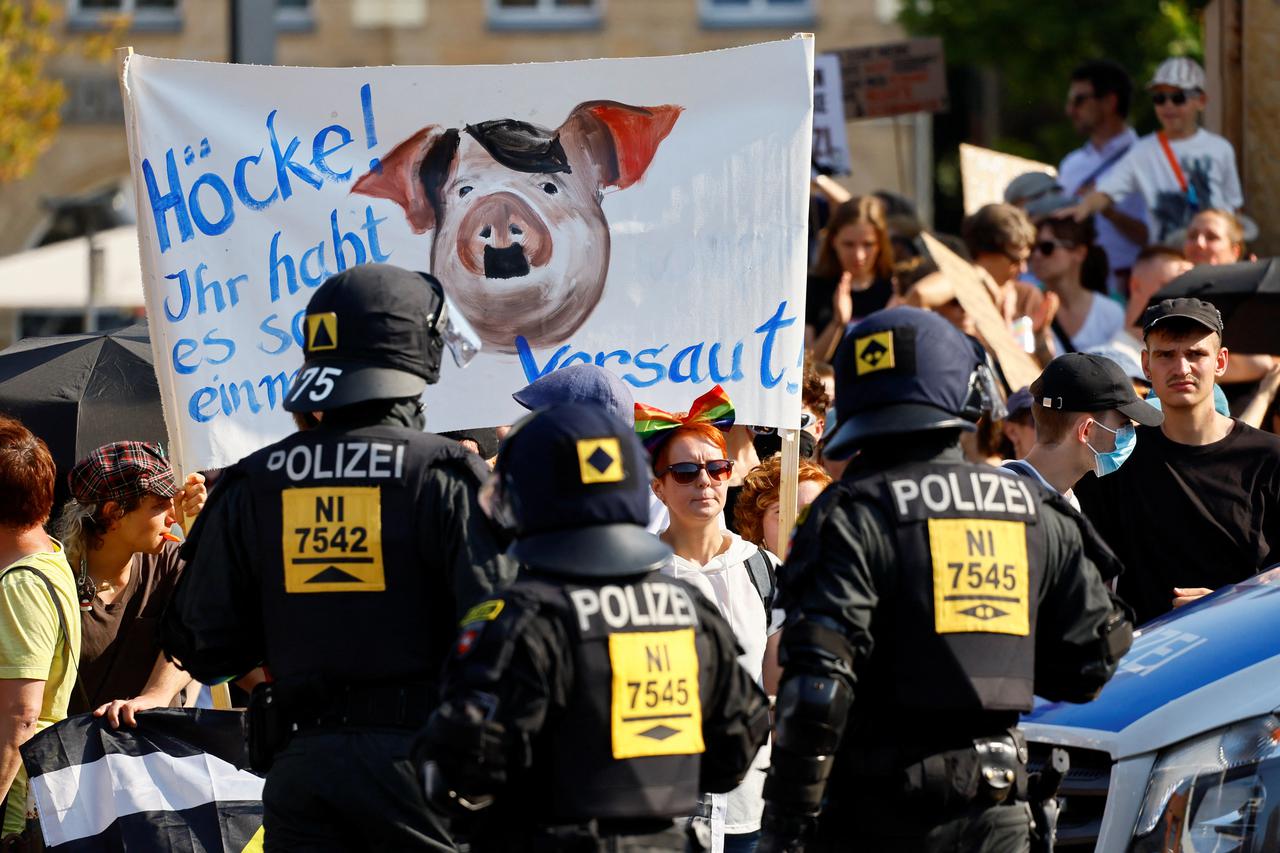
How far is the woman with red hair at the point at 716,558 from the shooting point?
17.3 feet

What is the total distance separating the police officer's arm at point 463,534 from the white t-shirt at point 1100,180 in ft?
23.4

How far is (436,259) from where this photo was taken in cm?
646

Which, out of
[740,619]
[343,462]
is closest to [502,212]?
[740,619]

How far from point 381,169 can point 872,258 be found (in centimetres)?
389

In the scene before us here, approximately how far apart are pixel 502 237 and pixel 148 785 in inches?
79.8

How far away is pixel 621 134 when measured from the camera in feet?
21.1

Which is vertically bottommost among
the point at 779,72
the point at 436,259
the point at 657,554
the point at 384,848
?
the point at 384,848

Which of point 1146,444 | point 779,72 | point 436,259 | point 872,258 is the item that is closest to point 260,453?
point 436,259

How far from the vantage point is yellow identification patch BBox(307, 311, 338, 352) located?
4.39m

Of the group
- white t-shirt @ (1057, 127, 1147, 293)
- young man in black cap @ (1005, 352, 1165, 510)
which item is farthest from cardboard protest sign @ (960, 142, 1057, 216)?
young man in black cap @ (1005, 352, 1165, 510)

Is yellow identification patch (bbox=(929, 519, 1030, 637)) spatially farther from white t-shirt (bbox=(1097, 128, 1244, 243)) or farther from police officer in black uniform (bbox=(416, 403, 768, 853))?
white t-shirt (bbox=(1097, 128, 1244, 243))

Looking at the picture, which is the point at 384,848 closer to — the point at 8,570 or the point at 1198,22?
the point at 8,570

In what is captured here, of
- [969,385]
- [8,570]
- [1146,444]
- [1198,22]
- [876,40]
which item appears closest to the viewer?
[969,385]

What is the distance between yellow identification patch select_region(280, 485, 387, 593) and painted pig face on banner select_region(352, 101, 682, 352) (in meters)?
2.14
